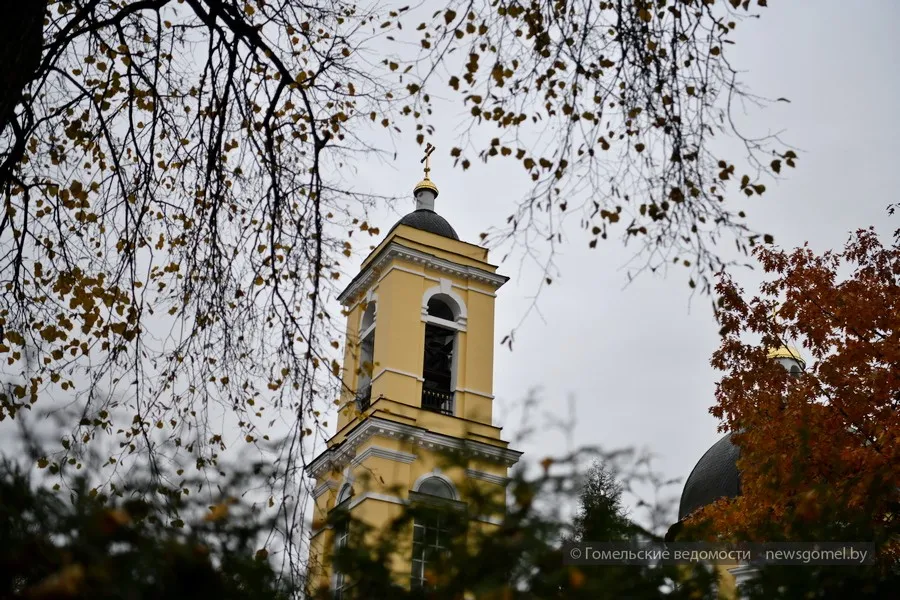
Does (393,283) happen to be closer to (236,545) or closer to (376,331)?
(376,331)

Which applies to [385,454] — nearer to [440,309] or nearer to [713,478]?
[440,309]

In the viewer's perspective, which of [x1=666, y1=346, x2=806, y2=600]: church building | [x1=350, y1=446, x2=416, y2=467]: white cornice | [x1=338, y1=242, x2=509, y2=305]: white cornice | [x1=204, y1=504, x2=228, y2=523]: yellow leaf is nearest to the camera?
[x1=204, y1=504, x2=228, y2=523]: yellow leaf

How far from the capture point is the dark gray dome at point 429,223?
26469 mm

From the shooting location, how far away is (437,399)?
2395 cm

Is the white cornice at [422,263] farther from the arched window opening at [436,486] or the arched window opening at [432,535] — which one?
the arched window opening at [432,535]

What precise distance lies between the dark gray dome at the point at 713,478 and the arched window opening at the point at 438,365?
596 centimetres

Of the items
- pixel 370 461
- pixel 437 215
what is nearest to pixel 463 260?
pixel 437 215

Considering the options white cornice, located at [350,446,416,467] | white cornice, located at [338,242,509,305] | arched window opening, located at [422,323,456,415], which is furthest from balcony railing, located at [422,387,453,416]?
white cornice, located at [338,242,509,305]

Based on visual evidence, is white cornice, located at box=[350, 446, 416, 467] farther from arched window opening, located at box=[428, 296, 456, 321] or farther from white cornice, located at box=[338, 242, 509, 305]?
arched window opening, located at box=[428, 296, 456, 321]

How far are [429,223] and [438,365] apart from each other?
3.92 meters

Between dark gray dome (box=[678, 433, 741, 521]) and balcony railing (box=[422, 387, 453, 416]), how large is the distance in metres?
5.73

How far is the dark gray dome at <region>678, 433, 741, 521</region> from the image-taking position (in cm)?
2375

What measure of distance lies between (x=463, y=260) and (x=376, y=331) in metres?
3.01

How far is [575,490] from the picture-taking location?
3154 millimetres
